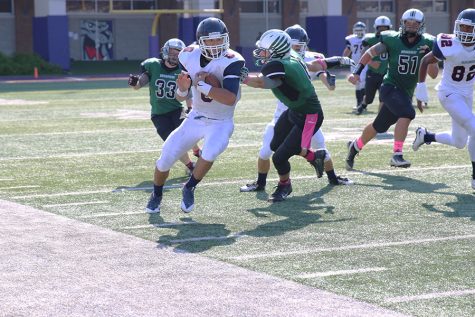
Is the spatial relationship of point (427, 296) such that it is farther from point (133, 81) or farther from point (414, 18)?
point (414, 18)

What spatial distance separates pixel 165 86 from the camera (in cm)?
1134

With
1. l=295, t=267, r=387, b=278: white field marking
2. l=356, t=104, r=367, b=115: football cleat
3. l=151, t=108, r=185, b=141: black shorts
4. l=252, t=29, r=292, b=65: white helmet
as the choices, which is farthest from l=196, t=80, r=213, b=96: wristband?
l=356, t=104, r=367, b=115: football cleat

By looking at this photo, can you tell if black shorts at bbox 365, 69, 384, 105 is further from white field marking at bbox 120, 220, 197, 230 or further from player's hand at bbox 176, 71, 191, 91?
white field marking at bbox 120, 220, 197, 230

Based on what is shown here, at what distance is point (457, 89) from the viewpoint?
32.9ft

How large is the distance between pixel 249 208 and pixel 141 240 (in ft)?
5.54

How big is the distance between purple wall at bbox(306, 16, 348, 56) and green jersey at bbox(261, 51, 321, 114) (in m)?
34.3

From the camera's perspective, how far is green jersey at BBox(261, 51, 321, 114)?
898 cm

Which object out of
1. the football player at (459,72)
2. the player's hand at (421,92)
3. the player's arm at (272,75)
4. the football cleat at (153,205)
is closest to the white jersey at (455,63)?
the football player at (459,72)

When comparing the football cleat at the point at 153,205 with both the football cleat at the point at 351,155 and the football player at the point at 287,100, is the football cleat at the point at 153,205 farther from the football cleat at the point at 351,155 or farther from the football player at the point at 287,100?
the football cleat at the point at 351,155

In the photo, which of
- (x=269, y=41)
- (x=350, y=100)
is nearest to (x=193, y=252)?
(x=269, y=41)

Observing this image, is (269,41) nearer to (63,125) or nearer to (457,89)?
(457,89)

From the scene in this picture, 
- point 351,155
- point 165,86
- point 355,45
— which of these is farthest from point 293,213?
point 355,45

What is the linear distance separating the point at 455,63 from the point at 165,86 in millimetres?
3301

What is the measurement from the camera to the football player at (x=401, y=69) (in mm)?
11055
